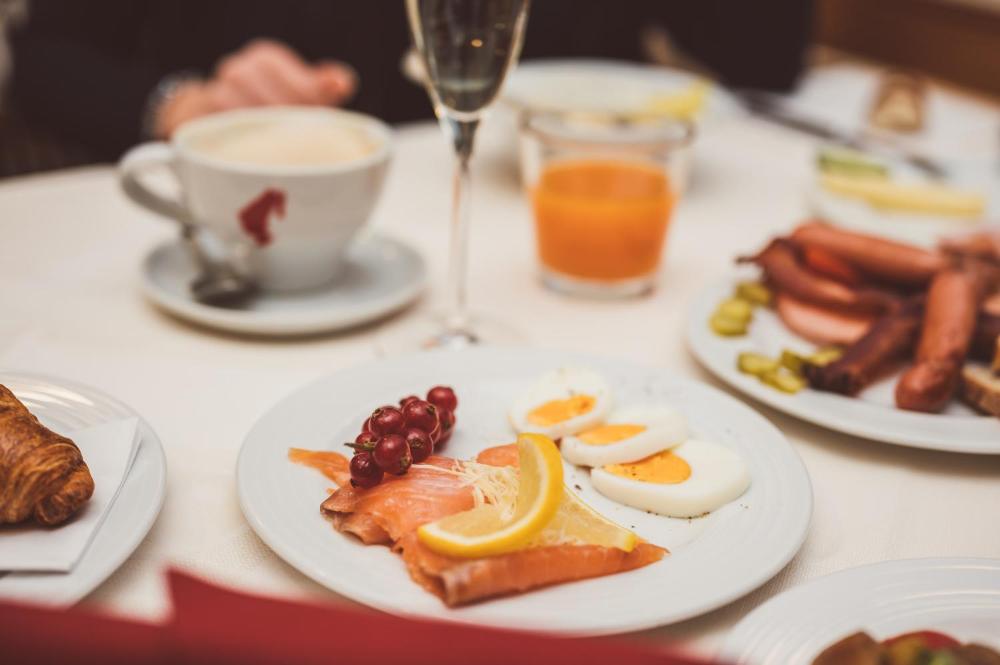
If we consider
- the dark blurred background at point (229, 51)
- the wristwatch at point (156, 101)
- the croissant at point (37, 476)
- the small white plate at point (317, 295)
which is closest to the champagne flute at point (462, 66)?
the small white plate at point (317, 295)

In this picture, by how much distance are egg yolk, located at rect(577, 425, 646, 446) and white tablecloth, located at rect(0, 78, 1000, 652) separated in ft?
0.60

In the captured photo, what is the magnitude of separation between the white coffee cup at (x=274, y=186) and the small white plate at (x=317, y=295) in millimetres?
44

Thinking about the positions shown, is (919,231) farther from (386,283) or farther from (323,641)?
(323,641)


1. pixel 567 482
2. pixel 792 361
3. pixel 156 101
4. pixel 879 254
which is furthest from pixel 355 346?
pixel 156 101

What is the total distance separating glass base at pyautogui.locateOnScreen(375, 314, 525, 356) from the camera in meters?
1.18

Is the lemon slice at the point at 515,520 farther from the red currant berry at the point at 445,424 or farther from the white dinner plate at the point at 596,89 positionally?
the white dinner plate at the point at 596,89

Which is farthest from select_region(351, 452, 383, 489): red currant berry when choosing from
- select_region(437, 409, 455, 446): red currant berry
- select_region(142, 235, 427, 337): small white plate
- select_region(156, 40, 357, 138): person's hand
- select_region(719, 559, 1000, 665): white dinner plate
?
select_region(156, 40, 357, 138): person's hand

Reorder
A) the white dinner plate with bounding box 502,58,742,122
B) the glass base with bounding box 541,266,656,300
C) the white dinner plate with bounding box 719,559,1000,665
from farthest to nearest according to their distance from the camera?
the white dinner plate with bounding box 502,58,742,122
the glass base with bounding box 541,266,656,300
the white dinner plate with bounding box 719,559,1000,665

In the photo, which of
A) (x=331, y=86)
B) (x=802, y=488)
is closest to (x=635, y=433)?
(x=802, y=488)

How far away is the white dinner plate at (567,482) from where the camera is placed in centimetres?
66

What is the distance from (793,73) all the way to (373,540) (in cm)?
238

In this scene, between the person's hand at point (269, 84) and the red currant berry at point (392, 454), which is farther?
the person's hand at point (269, 84)

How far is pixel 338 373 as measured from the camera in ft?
3.25

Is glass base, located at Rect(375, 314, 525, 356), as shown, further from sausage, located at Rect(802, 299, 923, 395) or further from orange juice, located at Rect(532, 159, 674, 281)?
sausage, located at Rect(802, 299, 923, 395)
